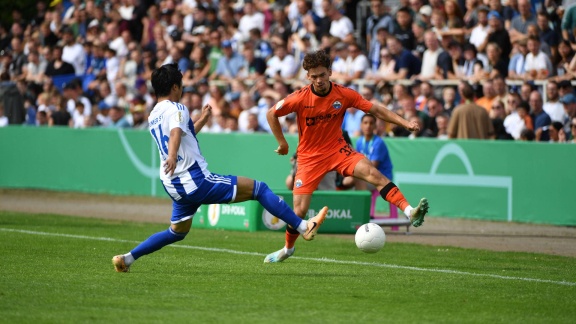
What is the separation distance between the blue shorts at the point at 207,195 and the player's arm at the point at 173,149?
37cm

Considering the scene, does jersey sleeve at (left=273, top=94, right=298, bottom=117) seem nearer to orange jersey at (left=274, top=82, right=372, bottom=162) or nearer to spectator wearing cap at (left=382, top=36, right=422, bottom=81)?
orange jersey at (left=274, top=82, right=372, bottom=162)

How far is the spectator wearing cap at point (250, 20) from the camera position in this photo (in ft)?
85.8

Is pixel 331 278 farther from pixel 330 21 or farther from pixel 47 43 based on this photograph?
pixel 47 43

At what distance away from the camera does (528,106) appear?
18.8 m

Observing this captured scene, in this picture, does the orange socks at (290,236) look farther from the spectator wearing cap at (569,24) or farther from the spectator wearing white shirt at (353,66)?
the spectator wearing white shirt at (353,66)

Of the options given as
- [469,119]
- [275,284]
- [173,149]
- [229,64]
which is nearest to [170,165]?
[173,149]

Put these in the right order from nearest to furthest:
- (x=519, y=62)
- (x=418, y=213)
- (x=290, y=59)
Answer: (x=418, y=213)
(x=519, y=62)
(x=290, y=59)

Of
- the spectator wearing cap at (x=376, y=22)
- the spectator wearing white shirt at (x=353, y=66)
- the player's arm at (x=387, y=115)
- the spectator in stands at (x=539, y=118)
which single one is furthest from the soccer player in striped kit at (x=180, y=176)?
the spectator wearing cap at (x=376, y=22)

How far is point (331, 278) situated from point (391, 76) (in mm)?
11759

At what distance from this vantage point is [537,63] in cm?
1955

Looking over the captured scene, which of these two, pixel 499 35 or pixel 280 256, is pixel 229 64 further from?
pixel 280 256

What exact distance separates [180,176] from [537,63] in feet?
36.4

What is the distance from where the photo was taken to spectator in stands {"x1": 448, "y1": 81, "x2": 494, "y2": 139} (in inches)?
738

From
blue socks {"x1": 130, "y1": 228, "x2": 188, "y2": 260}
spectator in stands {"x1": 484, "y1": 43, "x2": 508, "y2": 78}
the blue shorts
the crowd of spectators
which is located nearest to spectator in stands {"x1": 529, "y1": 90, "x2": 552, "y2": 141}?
the crowd of spectators
